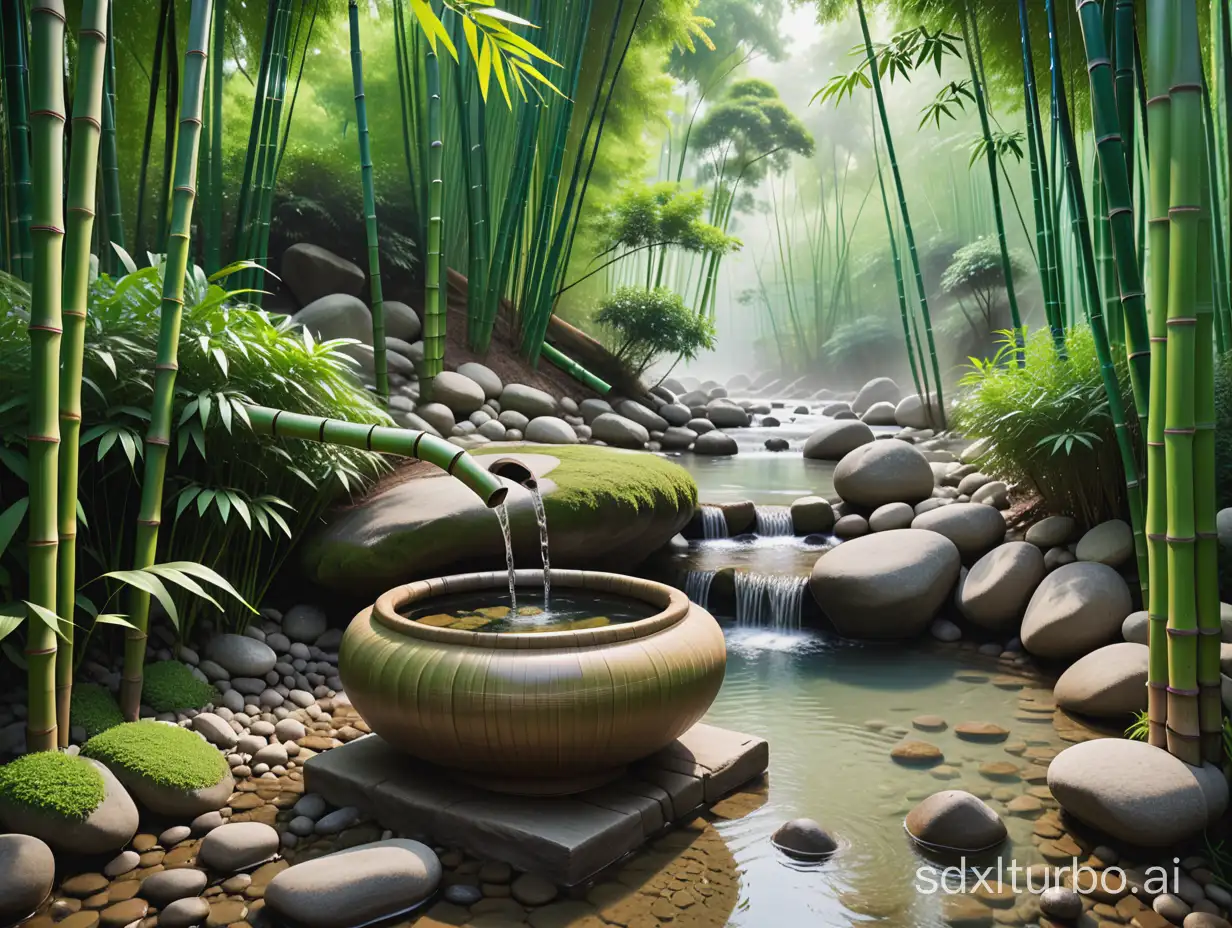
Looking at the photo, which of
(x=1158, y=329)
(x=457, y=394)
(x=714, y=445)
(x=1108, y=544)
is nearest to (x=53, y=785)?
(x=1158, y=329)

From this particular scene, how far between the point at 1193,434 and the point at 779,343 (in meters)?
20.8

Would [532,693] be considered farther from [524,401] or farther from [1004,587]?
[524,401]

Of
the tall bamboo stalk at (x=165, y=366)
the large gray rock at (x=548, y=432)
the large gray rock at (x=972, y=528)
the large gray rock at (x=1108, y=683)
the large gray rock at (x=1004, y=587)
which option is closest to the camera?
the tall bamboo stalk at (x=165, y=366)

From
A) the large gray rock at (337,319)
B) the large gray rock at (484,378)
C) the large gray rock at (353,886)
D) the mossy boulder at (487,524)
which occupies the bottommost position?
the large gray rock at (353,886)

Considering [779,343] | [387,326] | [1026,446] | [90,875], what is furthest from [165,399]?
[779,343]

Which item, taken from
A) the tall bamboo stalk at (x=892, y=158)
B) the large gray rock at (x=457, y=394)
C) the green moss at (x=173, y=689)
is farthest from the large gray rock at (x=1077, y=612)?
the large gray rock at (x=457, y=394)

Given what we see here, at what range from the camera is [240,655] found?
111 inches

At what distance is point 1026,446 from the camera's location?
12.4 ft

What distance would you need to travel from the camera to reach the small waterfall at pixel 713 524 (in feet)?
16.4

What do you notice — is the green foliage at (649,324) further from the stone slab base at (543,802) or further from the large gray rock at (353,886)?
the large gray rock at (353,886)

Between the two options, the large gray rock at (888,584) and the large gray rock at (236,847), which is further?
the large gray rock at (888,584)

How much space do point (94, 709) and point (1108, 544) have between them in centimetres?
333

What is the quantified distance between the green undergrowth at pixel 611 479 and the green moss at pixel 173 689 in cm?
138

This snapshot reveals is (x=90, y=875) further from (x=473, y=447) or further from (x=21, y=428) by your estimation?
(x=473, y=447)
